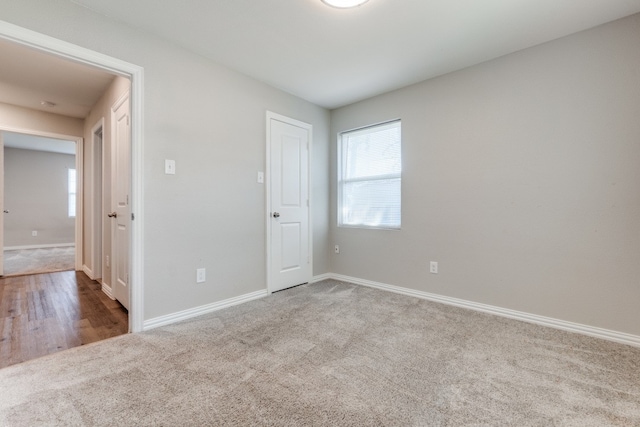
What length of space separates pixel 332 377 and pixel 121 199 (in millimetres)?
2626

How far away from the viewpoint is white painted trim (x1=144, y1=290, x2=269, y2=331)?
7.35 feet

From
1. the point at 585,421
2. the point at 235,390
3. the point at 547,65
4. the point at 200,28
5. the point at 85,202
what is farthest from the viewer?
the point at 85,202

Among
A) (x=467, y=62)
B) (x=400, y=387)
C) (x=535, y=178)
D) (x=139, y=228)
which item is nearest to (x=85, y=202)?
(x=139, y=228)

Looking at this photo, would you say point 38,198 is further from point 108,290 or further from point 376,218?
point 376,218

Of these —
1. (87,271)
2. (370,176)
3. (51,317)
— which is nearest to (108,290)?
(51,317)

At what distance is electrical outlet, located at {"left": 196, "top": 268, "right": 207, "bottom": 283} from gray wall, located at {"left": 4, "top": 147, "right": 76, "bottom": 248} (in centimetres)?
697

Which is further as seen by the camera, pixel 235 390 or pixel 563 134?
pixel 563 134

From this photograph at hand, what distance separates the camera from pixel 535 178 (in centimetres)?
236

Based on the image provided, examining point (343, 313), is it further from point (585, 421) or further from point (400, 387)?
point (585, 421)

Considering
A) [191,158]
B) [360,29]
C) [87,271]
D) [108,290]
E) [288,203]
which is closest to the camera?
[360,29]

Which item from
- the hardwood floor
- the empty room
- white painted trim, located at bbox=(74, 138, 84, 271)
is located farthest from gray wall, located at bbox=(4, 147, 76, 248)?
the empty room

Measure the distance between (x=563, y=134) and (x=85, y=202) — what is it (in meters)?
5.83

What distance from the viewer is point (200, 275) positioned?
100 inches

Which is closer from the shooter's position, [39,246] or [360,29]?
[360,29]
